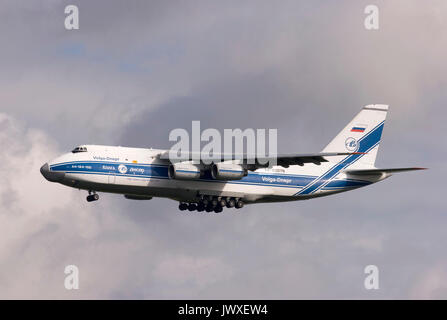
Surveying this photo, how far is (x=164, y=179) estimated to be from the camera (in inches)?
1973

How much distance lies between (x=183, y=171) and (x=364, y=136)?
43.5 ft

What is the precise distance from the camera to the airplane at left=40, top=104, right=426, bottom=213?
48969 mm

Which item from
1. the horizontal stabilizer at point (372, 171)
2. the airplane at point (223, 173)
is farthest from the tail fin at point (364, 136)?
the horizontal stabilizer at point (372, 171)

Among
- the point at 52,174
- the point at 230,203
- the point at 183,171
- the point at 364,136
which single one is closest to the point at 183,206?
the point at 230,203

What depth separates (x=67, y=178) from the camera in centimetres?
4872

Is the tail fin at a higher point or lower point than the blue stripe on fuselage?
higher

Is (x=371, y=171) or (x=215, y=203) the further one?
(x=371, y=171)

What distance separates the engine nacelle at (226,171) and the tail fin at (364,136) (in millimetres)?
8290

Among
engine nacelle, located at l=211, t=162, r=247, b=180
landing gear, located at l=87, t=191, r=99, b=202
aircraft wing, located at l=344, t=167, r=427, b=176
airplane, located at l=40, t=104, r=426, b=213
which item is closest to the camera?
airplane, located at l=40, t=104, r=426, b=213

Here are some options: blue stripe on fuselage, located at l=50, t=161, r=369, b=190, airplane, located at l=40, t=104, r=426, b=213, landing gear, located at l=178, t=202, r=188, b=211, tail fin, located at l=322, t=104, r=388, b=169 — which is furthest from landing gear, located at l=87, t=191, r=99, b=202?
tail fin, located at l=322, t=104, r=388, b=169

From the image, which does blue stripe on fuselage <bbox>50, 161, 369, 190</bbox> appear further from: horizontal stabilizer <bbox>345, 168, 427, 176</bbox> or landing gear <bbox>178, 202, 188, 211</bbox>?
landing gear <bbox>178, 202, 188, 211</bbox>

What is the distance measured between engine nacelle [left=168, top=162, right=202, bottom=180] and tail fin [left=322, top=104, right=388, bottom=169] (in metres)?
10.3

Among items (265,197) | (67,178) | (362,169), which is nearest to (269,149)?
(265,197)

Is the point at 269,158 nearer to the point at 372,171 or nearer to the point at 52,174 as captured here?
the point at 372,171
